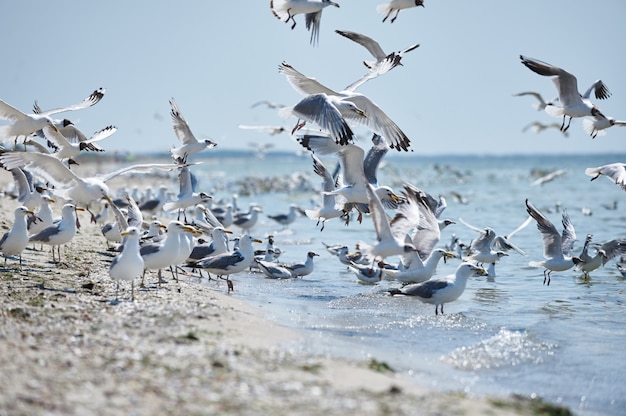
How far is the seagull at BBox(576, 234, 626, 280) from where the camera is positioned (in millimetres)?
12234

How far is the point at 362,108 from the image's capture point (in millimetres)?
10898

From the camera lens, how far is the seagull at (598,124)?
1108 centimetres

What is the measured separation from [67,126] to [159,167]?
2.50 meters

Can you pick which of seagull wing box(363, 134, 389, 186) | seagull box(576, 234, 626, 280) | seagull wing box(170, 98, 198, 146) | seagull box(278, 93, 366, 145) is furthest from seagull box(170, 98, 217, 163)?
seagull box(576, 234, 626, 280)

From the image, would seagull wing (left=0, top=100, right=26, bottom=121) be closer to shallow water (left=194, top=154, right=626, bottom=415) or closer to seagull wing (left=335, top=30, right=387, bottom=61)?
shallow water (left=194, top=154, right=626, bottom=415)

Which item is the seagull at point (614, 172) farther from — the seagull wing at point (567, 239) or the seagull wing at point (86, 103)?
the seagull wing at point (86, 103)

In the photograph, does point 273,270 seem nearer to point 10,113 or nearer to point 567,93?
point 10,113

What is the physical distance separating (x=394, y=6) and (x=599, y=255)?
17.6 ft

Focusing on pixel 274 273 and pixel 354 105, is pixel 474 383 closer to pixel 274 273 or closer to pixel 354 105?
pixel 354 105

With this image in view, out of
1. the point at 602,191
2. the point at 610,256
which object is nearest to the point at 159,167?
the point at 610,256

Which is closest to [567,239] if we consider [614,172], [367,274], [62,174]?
[614,172]

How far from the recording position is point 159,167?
Result: 10531mm

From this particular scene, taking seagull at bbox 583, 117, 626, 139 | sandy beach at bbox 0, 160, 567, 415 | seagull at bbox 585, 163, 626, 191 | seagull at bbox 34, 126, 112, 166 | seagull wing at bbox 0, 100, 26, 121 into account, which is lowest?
sandy beach at bbox 0, 160, 567, 415

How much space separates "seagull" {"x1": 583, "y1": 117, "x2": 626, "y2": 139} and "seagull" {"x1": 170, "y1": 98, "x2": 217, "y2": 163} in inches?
241
